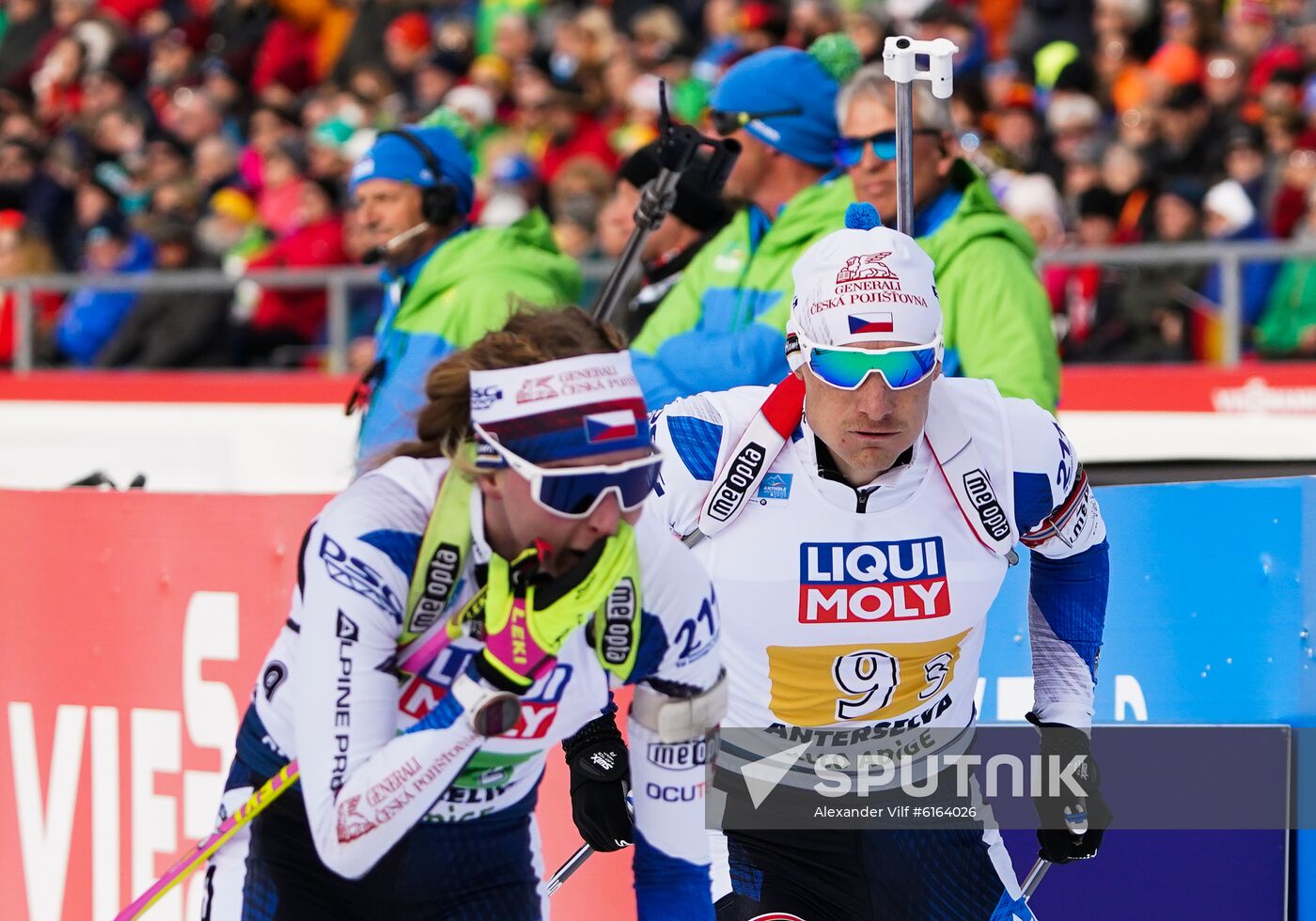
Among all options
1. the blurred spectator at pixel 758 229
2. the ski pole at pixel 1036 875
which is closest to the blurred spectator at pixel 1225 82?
the blurred spectator at pixel 758 229

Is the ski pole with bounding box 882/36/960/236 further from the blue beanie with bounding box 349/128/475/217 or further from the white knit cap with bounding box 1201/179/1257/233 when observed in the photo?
the white knit cap with bounding box 1201/179/1257/233

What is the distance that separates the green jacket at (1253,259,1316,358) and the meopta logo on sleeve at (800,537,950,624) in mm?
5959

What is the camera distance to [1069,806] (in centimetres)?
405

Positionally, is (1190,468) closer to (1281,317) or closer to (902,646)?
(902,646)

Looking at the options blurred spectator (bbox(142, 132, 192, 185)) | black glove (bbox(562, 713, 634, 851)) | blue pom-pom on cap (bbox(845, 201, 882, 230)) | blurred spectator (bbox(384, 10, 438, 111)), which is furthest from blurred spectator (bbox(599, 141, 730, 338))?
blurred spectator (bbox(384, 10, 438, 111))

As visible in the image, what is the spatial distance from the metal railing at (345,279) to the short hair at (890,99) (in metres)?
4.06

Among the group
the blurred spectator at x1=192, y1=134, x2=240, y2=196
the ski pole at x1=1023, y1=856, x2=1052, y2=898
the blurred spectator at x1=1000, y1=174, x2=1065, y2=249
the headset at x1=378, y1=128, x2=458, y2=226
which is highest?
the headset at x1=378, y1=128, x2=458, y2=226

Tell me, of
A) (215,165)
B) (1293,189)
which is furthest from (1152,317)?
(215,165)

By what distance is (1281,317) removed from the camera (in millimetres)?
9430

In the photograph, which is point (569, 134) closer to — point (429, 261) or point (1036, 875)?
point (429, 261)

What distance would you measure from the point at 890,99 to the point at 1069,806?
2.25 meters

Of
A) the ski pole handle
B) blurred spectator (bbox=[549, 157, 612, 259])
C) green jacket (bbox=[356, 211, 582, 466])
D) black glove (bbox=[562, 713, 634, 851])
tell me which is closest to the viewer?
the ski pole handle

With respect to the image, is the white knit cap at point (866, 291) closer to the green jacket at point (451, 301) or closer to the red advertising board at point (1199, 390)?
the green jacket at point (451, 301)

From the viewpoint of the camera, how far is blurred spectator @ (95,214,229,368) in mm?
12125
